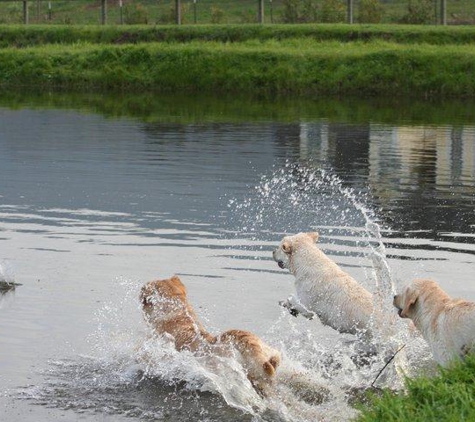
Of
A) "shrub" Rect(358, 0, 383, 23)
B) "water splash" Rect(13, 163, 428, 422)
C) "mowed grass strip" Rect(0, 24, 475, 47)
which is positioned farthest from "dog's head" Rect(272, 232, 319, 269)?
"shrub" Rect(358, 0, 383, 23)

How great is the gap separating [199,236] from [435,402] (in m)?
9.64

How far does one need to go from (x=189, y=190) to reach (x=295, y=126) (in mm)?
12682

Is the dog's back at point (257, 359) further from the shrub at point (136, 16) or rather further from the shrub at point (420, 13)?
the shrub at point (136, 16)

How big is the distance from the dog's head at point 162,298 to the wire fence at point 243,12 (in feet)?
142

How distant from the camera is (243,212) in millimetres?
20016

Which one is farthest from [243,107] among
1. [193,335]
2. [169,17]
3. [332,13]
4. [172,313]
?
[193,335]

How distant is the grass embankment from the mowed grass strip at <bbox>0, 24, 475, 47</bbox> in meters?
41.7

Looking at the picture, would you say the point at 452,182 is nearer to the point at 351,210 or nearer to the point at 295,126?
the point at 351,210

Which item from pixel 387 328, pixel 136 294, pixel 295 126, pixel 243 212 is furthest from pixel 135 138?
pixel 387 328

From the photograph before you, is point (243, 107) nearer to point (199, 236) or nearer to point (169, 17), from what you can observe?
point (199, 236)

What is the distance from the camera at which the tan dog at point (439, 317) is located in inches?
387

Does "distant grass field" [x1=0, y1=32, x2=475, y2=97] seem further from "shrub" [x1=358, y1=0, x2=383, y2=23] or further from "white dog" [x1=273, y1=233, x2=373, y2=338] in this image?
"white dog" [x1=273, y1=233, x2=373, y2=338]

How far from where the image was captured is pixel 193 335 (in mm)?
11289

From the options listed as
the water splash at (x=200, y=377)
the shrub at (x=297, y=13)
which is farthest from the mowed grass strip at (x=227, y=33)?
the water splash at (x=200, y=377)
